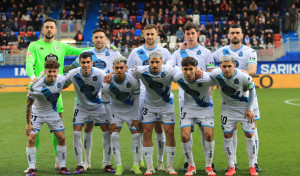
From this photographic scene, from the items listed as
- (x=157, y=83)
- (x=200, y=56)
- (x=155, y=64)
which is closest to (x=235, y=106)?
(x=200, y=56)

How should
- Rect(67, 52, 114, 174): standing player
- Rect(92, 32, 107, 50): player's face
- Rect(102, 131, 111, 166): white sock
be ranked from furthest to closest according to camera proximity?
Rect(92, 32, 107, 50): player's face
Rect(102, 131, 111, 166): white sock
Rect(67, 52, 114, 174): standing player

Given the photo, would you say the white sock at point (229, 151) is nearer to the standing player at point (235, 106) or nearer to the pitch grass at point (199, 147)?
the standing player at point (235, 106)

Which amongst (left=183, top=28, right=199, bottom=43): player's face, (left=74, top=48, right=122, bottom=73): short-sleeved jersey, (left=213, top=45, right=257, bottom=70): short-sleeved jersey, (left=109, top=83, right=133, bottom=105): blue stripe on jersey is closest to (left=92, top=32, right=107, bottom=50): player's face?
(left=74, top=48, right=122, bottom=73): short-sleeved jersey

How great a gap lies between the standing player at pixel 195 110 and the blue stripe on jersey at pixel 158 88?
279 millimetres

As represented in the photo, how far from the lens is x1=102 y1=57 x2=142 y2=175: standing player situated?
7527 mm

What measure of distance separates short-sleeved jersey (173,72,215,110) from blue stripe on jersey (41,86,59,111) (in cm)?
201

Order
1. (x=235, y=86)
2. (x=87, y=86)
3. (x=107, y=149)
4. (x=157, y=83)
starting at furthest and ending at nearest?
(x=107, y=149) → (x=87, y=86) → (x=157, y=83) → (x=235, y=86)

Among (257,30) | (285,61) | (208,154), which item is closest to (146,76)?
(208,154)

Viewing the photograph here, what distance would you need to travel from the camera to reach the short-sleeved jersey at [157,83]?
7438mm

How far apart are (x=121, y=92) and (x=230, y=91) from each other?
5.88 feet

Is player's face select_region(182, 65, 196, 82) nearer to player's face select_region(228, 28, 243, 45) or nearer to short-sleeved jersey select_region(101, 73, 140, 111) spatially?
short-sleeved jersey select_region(101, 73, 140, 111)

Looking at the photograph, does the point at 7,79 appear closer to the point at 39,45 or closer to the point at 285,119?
the point at 285,119

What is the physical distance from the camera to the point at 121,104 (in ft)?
25.5

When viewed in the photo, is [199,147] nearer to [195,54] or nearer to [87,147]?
[195,54]
